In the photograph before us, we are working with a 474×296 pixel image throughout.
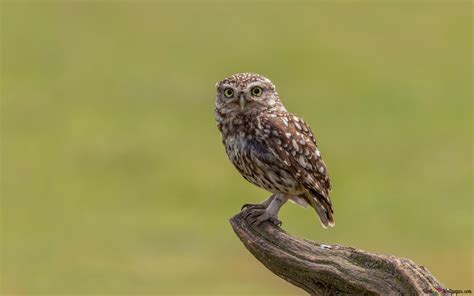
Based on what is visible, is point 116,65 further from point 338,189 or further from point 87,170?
point 338,189

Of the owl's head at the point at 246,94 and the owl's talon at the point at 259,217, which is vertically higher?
the owl's head at the point at 246,94

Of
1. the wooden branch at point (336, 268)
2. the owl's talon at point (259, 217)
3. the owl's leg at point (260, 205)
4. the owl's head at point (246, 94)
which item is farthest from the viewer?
the owl's leg at point (260, 205)

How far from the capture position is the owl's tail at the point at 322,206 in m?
8.48

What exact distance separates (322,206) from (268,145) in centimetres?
60

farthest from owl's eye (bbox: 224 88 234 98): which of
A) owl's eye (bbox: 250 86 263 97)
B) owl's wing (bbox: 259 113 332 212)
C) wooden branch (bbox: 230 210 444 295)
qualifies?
wooden branch (bbox: 230 210 444 295)

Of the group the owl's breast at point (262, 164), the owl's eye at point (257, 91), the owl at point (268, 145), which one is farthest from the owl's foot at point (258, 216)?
the owl's eye at point (257, 91)

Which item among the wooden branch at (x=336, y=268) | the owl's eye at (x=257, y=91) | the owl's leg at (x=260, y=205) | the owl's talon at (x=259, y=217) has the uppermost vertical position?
the owl's eye at (x=257, y=91)

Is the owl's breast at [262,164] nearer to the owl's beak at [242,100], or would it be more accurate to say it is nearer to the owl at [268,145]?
the owl at [268,145]

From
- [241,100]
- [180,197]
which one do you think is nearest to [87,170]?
[180,197]

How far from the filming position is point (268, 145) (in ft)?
27.7

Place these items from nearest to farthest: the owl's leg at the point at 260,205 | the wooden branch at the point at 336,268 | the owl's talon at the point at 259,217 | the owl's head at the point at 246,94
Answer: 1. the wooden branch at the point at 336,268
2. the owl's talon at the point at 259,217
3. the owl's head at the point at 246,94
4. the owl's leg at the point at 260,205

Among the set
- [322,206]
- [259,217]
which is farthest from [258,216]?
[322,206]

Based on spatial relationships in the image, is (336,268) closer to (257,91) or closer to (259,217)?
(259,217)

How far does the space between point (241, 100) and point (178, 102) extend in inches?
973
